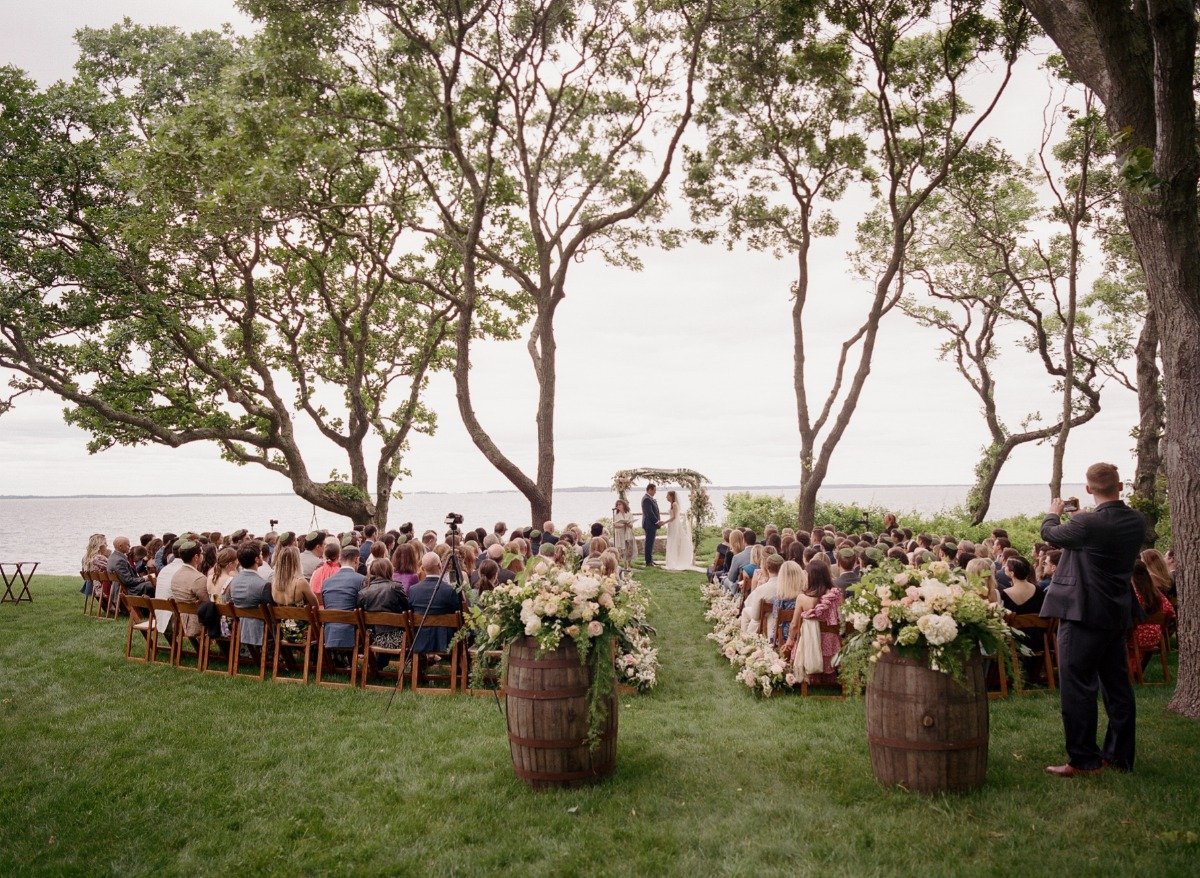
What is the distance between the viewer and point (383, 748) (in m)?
5.95

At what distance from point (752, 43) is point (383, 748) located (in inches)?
615

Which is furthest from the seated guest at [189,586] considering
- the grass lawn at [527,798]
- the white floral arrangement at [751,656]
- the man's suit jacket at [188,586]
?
the white floral arrangement at [751,656]

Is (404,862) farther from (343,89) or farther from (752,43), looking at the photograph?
(752,43)

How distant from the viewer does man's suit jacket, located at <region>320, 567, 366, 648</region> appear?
8172 mm

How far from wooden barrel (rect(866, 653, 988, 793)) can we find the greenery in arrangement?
1785mm

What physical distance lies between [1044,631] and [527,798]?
5.75 m

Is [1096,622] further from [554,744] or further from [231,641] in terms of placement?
[231,641]

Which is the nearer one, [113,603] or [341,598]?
[341,598]

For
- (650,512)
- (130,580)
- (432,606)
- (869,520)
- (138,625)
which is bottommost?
(138,625)

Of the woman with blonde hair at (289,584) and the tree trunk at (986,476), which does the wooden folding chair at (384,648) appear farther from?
the tree trunk at (986,476)

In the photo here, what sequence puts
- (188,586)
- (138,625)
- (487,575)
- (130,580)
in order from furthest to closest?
(130,580), (138,625), (188,586), (487,575)

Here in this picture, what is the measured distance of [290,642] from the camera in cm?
884

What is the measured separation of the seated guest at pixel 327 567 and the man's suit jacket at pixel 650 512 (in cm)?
1031

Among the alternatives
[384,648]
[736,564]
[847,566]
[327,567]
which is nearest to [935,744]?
[847,566]
